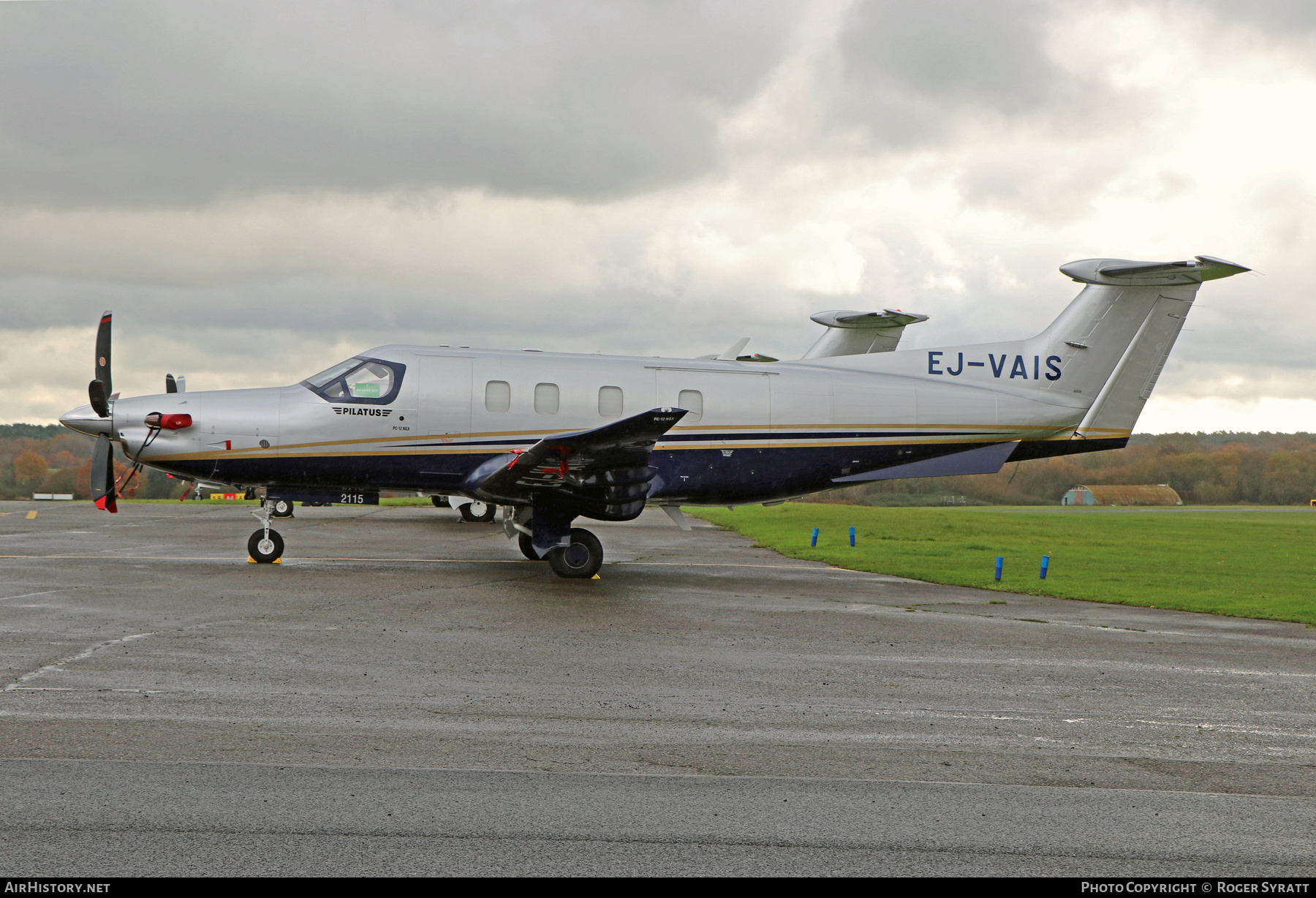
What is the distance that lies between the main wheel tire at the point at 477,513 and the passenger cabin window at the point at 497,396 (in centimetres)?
1483

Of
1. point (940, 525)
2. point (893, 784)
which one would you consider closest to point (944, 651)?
point (893, 784)

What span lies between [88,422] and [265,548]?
3.31 meters

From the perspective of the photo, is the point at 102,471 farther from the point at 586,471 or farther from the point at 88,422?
the point at 586,471

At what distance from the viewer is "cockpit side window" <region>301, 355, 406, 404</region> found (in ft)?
52.5

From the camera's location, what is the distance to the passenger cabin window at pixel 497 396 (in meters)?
16.3

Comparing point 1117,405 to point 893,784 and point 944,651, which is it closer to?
point 944,651

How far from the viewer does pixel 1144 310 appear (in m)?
18.0

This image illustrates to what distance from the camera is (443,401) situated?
52.8 ft

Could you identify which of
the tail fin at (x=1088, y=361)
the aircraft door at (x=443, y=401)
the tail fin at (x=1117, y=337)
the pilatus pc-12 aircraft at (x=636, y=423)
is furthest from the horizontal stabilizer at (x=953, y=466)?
the aircraft door at (x=443, y=401)

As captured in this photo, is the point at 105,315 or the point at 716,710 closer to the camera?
the point at 716,710

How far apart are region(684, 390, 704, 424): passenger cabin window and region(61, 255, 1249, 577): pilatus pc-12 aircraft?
4 cm

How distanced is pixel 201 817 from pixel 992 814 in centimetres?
373

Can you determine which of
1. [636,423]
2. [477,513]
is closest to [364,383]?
[636,423]

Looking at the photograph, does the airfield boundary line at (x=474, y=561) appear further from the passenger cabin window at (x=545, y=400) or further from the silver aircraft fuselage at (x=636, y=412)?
the passenger cabin window at (x=545, y=400)
